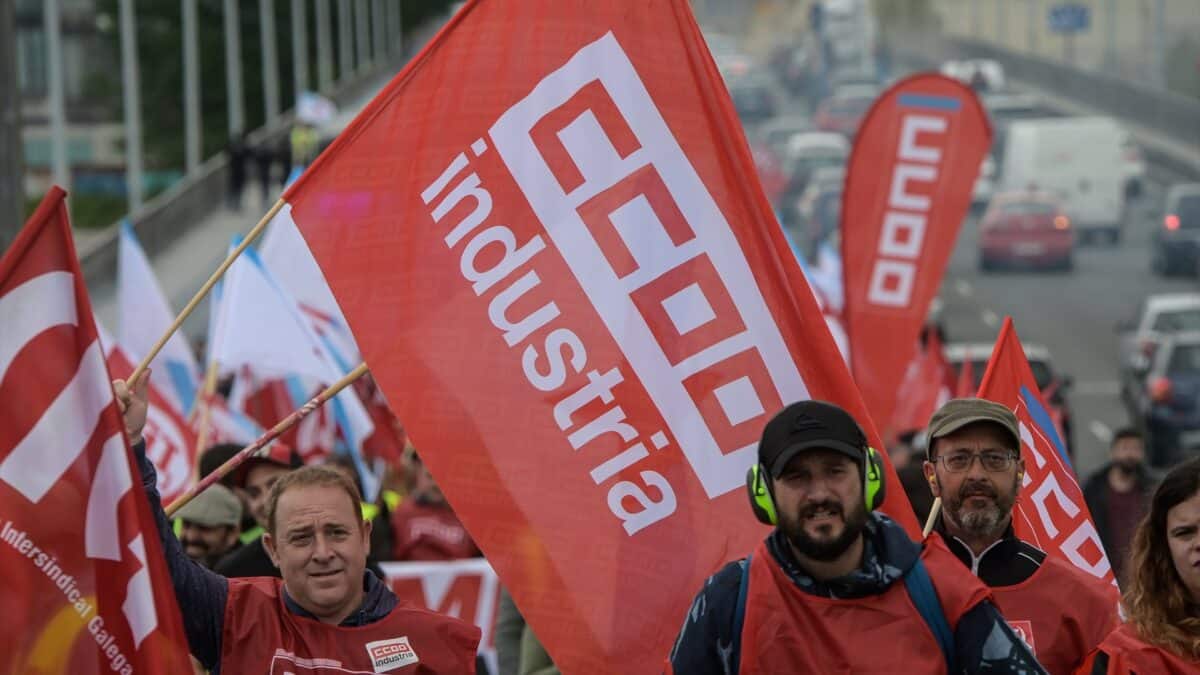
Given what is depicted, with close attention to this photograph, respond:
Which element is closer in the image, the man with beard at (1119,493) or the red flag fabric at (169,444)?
the man with beard at (1119,493)

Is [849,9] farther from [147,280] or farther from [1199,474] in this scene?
[1199,474]

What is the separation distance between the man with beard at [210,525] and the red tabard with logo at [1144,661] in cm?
346

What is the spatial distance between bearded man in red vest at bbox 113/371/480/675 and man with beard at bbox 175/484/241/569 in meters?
2.29

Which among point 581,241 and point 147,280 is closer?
point 581,241

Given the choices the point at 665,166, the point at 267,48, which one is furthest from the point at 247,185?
the point at 665,166

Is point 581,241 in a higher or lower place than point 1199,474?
higher

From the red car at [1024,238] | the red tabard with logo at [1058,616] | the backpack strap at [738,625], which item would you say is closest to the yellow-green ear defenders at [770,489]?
the backpack strap at [738,625]

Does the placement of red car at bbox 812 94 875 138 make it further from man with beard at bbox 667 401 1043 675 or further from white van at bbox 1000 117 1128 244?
man with beard at bbox 667 401 1043 675

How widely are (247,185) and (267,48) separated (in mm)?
12599

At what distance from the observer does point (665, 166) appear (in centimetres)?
639

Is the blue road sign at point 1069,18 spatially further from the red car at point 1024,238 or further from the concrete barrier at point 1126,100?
the red car at point 1024,238

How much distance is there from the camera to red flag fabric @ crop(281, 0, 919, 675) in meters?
6.06

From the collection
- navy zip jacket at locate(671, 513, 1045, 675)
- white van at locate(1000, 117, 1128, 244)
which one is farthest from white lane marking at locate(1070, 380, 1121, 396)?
navy zip jacket at locate(671, 513, 1045, 675)

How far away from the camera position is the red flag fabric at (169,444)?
1165 centimetres
